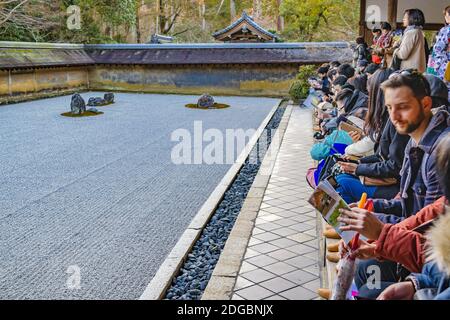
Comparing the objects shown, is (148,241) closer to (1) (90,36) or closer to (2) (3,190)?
(2) (3,190)

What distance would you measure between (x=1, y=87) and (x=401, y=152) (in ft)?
56.7

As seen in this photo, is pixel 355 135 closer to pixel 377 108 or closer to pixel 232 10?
pixel 377 108

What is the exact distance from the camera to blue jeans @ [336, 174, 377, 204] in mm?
3801

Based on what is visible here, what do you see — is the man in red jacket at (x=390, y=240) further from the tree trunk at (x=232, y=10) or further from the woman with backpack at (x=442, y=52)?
the tree trunk at (x=232, y=10)

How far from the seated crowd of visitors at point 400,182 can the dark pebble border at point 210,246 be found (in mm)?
1133

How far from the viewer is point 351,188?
12.6 feet

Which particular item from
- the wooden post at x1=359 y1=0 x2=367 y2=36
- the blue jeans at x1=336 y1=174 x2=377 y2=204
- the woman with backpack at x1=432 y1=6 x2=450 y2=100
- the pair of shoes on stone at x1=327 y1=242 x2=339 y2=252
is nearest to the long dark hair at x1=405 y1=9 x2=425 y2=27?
the woman with backpack at x1=432 y1=6 x2=450 y2=100

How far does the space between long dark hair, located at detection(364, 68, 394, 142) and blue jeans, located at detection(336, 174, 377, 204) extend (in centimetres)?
51

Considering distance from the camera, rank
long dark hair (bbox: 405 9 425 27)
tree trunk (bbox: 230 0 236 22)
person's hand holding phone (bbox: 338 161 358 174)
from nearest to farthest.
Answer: person's hand holding phone (bbox: 338 161 358 174) < long dark hair (bbox: 405 9 425 27) < tree trunk (bbox: 230 0 236 22)

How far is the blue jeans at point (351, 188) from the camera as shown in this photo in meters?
3.80

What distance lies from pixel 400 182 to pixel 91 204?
13.1 feet

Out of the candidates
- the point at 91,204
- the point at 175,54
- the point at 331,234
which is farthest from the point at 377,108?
the point at 175,54

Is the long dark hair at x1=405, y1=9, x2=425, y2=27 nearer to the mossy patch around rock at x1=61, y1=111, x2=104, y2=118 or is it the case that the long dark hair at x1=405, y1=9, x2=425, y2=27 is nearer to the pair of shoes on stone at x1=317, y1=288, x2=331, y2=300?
the pair of shoes on stone at x1=317, y1=288, x2=331, y2=300

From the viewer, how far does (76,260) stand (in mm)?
4254
